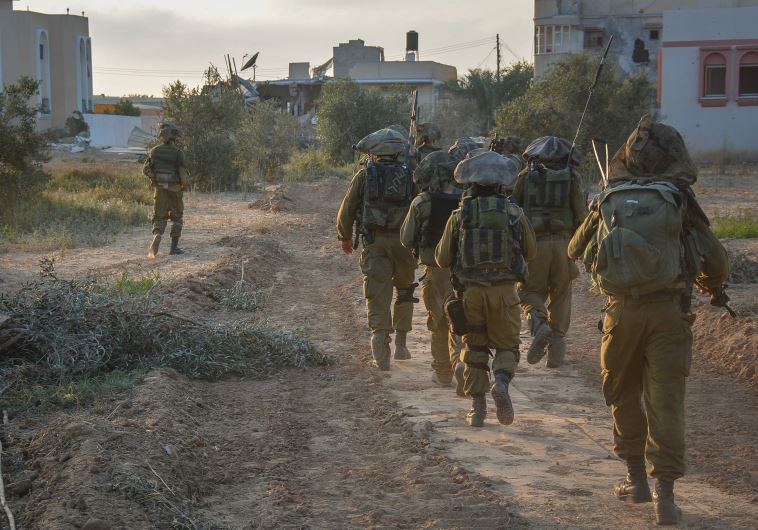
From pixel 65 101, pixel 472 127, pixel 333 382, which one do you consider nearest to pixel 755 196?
pixel 333 382

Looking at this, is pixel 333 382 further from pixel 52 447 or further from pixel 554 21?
pixel 554 21

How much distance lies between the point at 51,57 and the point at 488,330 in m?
53.6

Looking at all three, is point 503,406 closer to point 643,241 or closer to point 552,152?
point 643,241

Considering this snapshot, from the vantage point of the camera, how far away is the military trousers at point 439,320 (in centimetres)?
825

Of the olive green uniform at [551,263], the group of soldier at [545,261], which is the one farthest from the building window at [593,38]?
the olive green uniform at [551,263]

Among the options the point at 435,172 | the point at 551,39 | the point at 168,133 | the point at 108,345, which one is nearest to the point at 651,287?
the point at 435,172

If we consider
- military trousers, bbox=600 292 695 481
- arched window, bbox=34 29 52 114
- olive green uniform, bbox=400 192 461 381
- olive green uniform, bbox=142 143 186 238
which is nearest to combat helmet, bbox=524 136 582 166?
olive green uniform, bbox=400 192 461 381

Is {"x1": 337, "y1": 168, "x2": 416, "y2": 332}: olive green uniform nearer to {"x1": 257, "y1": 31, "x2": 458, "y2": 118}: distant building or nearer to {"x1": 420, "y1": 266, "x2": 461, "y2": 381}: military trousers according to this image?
{"x1": 420, "y1": 266, "x2": 461, "y2": 381}: military trousers

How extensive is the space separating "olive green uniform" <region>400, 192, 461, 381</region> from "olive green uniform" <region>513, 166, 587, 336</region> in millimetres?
769

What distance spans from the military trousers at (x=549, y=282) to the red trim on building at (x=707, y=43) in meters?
32.1

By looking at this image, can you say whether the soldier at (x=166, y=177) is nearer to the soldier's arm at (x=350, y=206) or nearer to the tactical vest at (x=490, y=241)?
the soldier's arm at (x=350, y=206)

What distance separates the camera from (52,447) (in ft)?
20.0

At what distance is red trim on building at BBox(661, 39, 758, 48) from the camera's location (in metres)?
37.9

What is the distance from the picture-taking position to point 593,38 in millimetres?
48844
